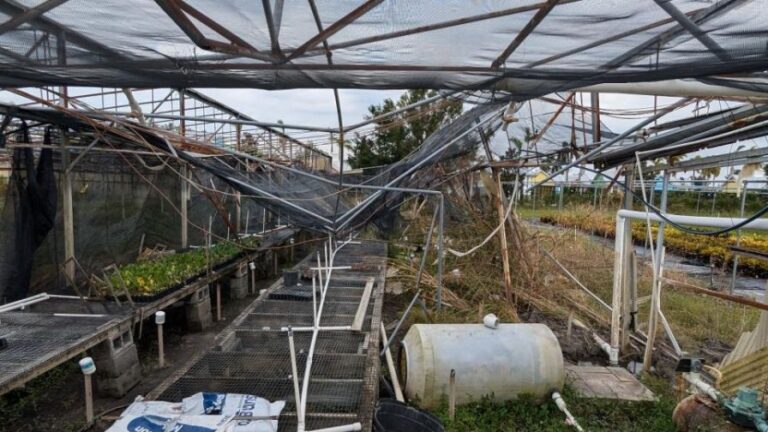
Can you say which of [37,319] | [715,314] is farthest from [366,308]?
[715,314]

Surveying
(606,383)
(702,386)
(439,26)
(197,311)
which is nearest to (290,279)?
(197,311)

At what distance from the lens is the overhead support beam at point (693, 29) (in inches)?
71.0

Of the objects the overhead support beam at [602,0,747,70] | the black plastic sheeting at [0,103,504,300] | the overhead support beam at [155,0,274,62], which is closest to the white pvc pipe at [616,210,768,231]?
the overhead support beam at [602,0,747,70]

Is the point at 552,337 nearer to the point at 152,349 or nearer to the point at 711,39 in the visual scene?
the point at 711,39

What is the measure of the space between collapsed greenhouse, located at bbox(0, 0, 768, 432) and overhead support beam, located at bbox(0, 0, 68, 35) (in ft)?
0.04

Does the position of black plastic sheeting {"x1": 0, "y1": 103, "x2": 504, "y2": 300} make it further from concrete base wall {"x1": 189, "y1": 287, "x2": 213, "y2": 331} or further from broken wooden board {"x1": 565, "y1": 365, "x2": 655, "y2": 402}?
broken wooden board {"x1": 565, "y1": 365, "x2": 655, "y2": 402}

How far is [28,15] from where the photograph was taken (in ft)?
5.99

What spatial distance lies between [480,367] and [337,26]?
306cm

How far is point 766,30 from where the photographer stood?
186cm

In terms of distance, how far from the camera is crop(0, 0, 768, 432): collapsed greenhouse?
2.03m

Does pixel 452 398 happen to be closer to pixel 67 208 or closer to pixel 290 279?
pixel 290 279

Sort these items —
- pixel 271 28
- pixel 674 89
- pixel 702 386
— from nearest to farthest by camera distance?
1. pixel 271 28
2. pixel 674 89
3. pixel 702 386

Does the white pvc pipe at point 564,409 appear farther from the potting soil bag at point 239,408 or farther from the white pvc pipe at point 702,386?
the potting soil bag at point 239,408

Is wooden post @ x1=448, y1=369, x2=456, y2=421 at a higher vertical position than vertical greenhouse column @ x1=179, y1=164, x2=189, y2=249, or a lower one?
lower
